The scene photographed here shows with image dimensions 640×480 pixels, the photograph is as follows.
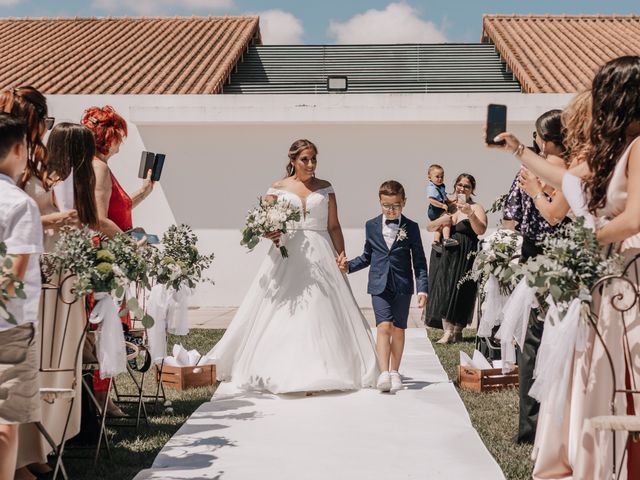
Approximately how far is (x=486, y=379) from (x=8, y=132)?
497 cm

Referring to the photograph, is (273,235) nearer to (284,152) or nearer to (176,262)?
(176,262)

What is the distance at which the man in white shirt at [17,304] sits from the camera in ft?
11.5

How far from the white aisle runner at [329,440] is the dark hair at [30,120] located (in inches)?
73.1

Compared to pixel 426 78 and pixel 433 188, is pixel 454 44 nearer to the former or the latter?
pixel 426 78

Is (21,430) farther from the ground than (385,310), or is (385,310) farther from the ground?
(385,310)

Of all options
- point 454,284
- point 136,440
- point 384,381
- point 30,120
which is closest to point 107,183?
point 30,120

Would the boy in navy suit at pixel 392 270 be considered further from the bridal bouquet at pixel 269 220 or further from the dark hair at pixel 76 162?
the dark hair at pixel 76 162

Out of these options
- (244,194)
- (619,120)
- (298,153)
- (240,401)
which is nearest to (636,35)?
(244,194)

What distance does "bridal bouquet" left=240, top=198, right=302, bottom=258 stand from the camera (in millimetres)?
7367

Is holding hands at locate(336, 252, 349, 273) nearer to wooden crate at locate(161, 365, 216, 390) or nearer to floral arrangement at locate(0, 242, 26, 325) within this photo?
wooden crate at locate(161, 365, 216, 390)

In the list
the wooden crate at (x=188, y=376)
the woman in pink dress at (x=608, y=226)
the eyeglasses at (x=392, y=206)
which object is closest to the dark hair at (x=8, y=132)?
the woman in pink dress at (x=608, y=226)

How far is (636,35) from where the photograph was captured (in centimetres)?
2020

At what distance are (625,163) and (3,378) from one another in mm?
2821

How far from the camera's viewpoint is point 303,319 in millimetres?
7285
